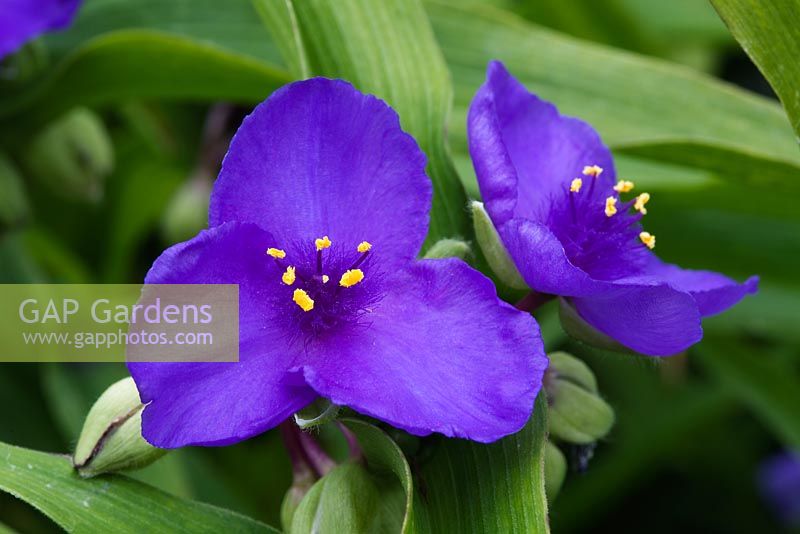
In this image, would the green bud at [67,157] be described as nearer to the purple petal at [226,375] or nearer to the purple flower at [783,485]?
the purple petal at [226,375]

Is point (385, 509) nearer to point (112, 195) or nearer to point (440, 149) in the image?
point (440, 149)

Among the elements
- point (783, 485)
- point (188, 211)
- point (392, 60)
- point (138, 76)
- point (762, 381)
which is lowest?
point (783, 485)

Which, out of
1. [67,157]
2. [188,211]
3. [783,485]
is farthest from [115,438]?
[783,485]

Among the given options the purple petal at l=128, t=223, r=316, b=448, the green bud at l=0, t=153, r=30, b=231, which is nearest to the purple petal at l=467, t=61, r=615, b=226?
the purple petal at l=128, t=223, r=316, b=448

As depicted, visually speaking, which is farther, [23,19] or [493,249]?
[23,19]

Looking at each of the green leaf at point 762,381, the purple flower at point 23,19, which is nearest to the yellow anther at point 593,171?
the purple flower at point 23,19

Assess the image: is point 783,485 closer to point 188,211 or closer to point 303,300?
point 188,211
